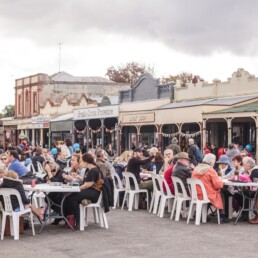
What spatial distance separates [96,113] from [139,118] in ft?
20.6

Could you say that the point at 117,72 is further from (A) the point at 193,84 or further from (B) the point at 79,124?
(A) the point at 193,84

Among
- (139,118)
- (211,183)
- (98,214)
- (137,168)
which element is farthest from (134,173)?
(139,118)

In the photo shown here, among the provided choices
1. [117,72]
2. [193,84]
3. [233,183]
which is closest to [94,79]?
[117,72]

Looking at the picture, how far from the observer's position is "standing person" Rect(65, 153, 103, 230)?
485 inches

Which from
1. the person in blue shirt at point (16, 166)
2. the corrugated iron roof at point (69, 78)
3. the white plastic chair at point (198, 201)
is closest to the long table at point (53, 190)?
the person in blue shirt at point (16, 166)

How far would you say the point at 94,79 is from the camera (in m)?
72.8

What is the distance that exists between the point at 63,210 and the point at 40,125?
45.5 meters

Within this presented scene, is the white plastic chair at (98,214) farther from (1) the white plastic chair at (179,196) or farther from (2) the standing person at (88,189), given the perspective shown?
(1) the white plastic chair at (179,196)

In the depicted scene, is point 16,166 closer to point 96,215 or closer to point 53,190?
point 96,215

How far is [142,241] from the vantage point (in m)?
10.9

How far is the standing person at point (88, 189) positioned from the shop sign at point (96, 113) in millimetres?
29309

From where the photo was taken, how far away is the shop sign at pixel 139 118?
3635 centimetres

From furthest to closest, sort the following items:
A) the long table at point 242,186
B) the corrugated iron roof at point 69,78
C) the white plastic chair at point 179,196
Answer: the corrugated iron roof at point 69,78
the white plastic chair at point 179,196
the long table at point 242,186

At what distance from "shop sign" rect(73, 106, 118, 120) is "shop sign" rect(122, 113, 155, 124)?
164 cm
